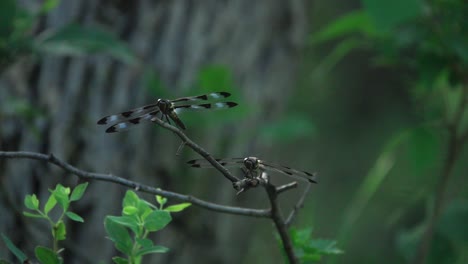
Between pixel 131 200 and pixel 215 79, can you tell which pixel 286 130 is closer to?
pixel 215 79

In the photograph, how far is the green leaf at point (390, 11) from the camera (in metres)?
1.23

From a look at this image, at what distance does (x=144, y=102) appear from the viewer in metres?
1.92

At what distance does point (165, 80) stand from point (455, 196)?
827 mm

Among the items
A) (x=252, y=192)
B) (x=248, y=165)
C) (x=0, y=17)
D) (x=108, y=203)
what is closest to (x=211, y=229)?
(x=252, y=192)

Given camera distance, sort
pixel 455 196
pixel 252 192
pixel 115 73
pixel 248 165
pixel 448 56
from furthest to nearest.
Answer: pixel 252 192
pixel 115 73
pixel 455 196
pixel 448 56
pixel 248 165

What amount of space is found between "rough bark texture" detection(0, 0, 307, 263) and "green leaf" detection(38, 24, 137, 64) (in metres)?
0.26

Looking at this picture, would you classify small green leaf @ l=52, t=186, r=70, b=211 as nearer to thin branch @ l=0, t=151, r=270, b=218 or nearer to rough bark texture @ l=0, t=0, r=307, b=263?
thin branch @ l=0, t=151, r=270, b=218

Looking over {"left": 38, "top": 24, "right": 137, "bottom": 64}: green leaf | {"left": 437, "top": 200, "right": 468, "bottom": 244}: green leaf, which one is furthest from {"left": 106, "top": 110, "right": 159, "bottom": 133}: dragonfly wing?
{"left": 437, "top": 200, "right": 468, "bottom": 244}: green leaf

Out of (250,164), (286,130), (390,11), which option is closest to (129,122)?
(250,164)

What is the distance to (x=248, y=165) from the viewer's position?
579 mm

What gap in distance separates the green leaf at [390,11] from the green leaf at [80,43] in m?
0.48

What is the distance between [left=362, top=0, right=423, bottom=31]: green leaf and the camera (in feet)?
4.05

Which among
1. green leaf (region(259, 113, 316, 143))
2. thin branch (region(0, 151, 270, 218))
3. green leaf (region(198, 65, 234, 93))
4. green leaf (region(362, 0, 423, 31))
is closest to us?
thin branch (region(0, 151, 270, 218))

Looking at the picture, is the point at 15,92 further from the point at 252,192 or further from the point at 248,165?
the point at 248,165
